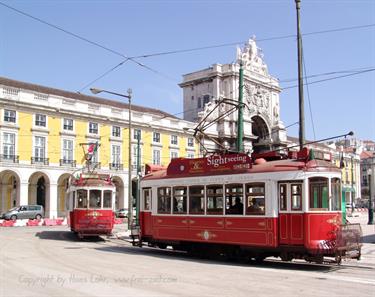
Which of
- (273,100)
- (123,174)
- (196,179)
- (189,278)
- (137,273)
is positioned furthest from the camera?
(273,100)

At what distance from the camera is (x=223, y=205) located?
1521 cm

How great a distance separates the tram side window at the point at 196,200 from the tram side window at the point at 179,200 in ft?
1.01

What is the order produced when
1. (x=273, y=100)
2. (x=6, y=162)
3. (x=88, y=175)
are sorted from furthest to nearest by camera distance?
(x=273, y=100)
(x=6, y=162)
(x=88, y=175)

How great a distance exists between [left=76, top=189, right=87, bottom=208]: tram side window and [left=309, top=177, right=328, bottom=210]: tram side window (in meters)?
13.0

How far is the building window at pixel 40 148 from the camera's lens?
167 ft

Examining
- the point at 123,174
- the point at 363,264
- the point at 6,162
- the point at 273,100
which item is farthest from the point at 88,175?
the point at 273,100

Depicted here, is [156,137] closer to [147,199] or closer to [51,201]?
[51,201]

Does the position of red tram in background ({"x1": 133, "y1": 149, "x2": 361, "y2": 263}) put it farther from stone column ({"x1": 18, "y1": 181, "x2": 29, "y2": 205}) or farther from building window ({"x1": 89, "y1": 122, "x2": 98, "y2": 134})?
building window ({"x1": 89, "y1": 122, "x2": 98, "y2": 134})

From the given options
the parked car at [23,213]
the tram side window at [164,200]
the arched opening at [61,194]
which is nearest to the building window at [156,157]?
the arched opening at [61,194]

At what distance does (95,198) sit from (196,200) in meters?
9.05

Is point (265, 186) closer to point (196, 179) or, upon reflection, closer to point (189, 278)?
point (196, 179)

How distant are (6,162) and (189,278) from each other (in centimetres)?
4041

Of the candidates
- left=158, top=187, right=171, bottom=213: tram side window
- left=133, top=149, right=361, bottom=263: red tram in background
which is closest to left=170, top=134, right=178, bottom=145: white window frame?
left=158, top=187, right=171, bottom=213: tram side window

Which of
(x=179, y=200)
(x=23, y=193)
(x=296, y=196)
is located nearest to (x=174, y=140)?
(x=23, y=193)
